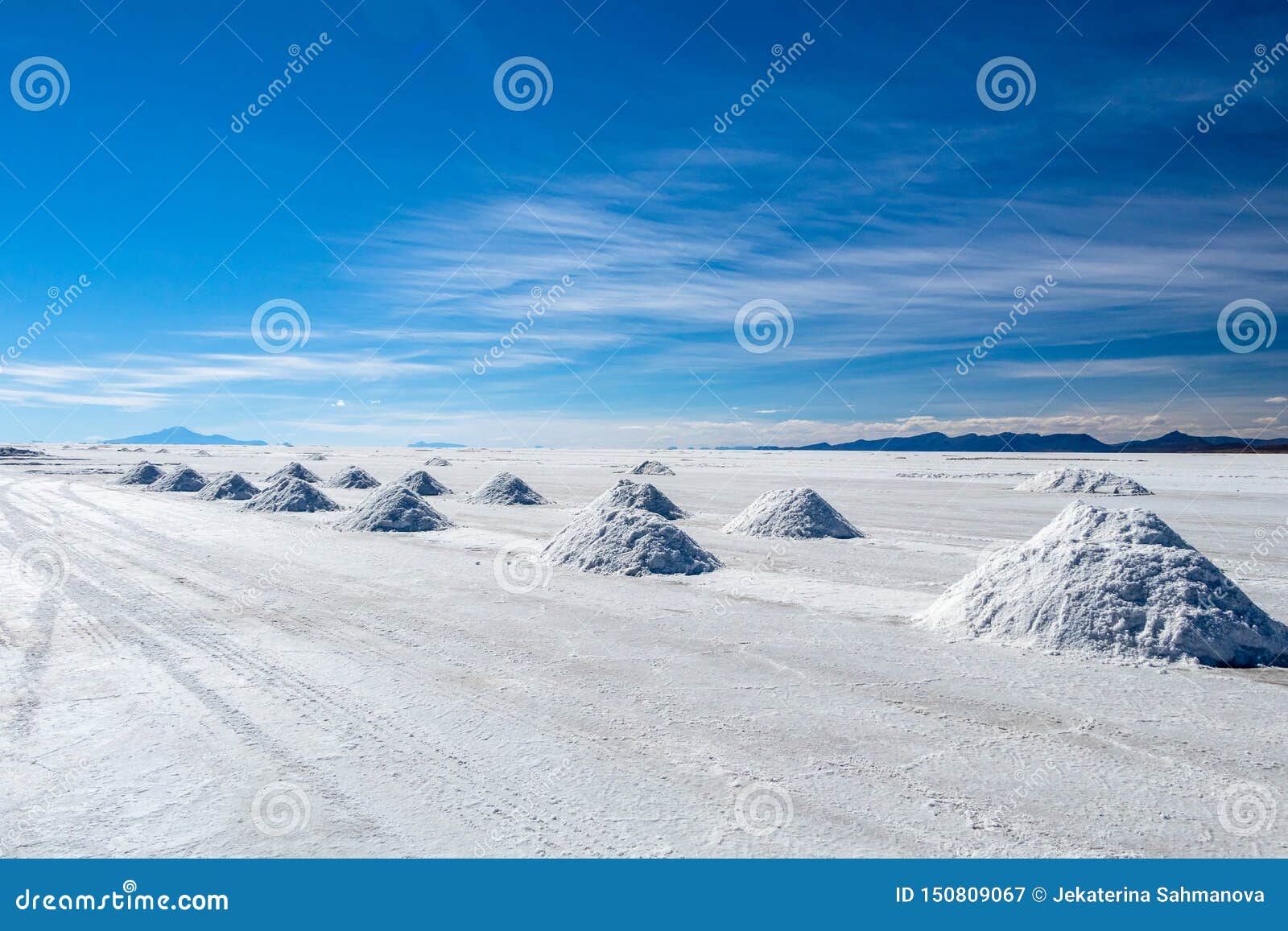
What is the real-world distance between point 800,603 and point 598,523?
417 cm

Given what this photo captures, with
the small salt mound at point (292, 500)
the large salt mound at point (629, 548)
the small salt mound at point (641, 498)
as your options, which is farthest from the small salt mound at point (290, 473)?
the large salt mound at point (629, 548)

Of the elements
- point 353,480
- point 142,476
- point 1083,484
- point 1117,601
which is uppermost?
point 142,476

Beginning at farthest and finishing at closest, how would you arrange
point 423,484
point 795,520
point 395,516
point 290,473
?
point 423,484
point 290,473
point 395,516
point 795,520

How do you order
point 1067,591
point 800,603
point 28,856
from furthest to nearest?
point 800,603 → point 1067,591 → point 28,856

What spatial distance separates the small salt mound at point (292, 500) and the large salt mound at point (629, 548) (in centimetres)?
1188

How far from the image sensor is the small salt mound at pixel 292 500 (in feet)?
71.1

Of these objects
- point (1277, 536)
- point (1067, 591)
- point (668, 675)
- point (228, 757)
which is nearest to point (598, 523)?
point (668, 675)

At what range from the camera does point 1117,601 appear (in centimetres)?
720

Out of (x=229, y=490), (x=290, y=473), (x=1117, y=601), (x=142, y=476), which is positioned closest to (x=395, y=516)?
(x=290, y=473)

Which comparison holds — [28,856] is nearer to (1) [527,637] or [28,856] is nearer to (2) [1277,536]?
(1) [527,637]

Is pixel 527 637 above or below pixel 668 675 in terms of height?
above

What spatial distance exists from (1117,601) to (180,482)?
32819mm

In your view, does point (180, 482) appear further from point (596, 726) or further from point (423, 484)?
point (596, 726)

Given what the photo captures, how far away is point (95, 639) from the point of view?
7570mm
